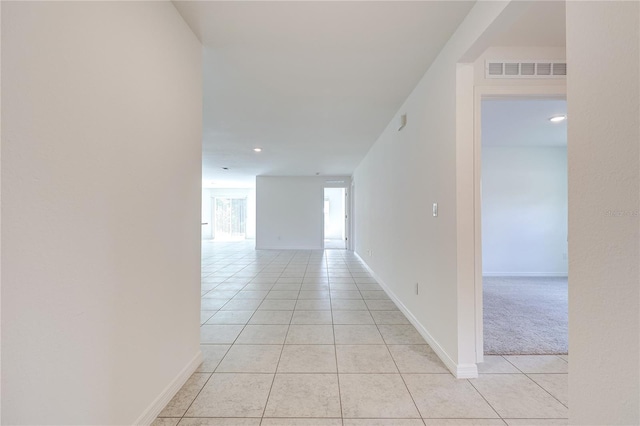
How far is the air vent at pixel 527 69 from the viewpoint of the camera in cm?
188

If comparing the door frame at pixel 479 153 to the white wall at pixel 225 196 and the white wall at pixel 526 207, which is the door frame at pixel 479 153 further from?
the white wall at pixel 225 196

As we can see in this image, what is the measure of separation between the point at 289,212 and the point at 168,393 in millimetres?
7291

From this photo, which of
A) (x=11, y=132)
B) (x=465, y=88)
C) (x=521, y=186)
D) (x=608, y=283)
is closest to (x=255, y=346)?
(x=11, y=132)

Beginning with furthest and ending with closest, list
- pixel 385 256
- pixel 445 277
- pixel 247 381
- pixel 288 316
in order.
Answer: pixel 385 256 → pixel 288 316 → pixel 445 277 → pixel 247 381

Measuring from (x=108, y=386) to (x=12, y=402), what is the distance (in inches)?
14.8

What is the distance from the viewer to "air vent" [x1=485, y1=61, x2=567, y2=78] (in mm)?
1878

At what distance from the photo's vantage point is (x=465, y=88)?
1810 millimetres

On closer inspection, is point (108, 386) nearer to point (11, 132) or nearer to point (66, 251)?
point (66, 251)

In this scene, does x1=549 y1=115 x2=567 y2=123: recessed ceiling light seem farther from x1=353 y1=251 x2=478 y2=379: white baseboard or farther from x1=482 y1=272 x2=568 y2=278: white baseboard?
x1=353 y1=251 x2=478 y2=379: white baseboard

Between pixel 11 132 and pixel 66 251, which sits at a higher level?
pixel 11 132

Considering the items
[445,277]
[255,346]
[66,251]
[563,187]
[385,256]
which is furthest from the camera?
[563,187]

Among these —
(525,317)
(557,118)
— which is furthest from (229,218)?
(557,118)

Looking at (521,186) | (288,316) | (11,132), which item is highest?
(521,186)

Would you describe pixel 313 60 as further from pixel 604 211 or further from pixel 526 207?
pixel 526 207
